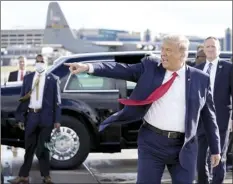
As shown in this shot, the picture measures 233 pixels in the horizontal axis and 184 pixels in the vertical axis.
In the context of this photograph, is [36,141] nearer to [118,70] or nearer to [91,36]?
[118,70]

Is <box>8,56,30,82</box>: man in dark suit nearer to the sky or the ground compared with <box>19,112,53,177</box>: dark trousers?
nearer to the sky

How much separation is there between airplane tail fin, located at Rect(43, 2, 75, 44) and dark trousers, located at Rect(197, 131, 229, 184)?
54.4 metres

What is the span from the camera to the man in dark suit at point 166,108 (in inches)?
173

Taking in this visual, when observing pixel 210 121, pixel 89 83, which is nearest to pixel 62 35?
pixel 89 83

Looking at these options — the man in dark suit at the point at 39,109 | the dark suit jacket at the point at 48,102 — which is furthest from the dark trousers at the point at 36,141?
the dark suit jacket at the point at 48,102

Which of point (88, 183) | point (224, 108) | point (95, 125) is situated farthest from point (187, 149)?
point (95, 125)

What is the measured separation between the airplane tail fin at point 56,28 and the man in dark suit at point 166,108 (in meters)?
55.9

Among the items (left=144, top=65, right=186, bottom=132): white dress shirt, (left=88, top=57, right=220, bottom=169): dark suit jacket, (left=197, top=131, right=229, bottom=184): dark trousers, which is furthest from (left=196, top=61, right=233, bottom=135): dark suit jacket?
(left=144, top=65, right=186, bottom=132): white dress shirt

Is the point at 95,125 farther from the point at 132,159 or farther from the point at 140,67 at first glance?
the point at 140,67

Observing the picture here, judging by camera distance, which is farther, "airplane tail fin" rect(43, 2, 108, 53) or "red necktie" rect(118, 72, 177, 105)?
"airplane tail fin" rect(43, 2, 108, 53)

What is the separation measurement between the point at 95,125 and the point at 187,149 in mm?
4004

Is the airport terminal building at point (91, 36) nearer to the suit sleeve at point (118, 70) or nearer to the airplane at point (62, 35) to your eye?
the airplane at point (62, 35)

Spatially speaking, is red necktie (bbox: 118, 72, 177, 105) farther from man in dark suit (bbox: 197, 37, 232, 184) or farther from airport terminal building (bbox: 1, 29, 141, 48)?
airport terminal building (bbox: 1, 29, 141, 48)

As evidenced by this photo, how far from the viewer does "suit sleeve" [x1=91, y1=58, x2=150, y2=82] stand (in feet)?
14.1
